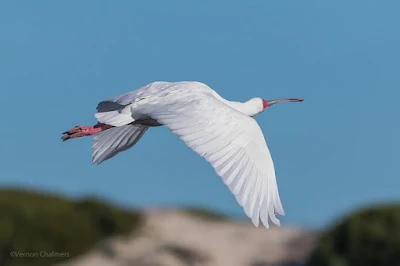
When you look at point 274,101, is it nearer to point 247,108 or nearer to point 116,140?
point 247,108

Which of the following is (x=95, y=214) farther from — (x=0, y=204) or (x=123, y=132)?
(x=123, y=132)

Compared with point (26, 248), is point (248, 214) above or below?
above

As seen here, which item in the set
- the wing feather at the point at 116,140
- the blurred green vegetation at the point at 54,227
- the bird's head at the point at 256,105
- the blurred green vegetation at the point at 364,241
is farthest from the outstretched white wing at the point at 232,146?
the blurred green vegetation at the point at 54,227

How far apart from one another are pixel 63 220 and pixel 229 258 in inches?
127

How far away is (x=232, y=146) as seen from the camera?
8531 millimetres

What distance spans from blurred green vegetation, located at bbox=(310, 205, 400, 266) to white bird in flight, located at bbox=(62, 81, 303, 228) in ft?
30.6

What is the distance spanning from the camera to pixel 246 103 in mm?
10695

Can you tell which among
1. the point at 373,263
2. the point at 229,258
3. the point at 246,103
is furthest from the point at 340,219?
the point at 246,103

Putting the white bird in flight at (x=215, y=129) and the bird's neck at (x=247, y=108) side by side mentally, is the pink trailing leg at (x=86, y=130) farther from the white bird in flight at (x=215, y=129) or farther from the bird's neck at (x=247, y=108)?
the bird's neck at (x=247, y=108)

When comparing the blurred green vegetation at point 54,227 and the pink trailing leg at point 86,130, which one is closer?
the pink trailing leg at point 86,130

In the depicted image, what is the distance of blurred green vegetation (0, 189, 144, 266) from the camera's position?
21.1 m

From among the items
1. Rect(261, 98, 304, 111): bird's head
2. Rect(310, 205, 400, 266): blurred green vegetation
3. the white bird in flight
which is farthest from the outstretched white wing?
Rect(310, 205, 400, 266): blurred green vegetation

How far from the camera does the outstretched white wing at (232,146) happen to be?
8.27 meters

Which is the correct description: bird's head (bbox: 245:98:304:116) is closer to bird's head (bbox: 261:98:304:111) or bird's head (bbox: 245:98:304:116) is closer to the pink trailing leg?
bird's head (bbox: 261:98:304:111)
